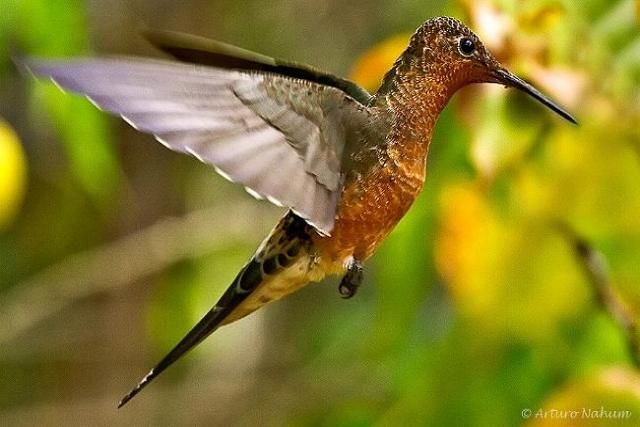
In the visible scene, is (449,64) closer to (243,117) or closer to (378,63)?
(243,117)

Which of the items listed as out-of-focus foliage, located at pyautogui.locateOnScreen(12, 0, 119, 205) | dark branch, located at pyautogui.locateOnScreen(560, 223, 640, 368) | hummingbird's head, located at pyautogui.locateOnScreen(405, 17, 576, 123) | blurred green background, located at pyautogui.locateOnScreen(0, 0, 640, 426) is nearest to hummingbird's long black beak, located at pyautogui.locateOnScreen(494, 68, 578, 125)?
hummingbird's head, located at pyautogui.locateOnScreen(405, 17, 576, 123)

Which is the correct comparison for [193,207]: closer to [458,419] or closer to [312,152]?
[458,419]

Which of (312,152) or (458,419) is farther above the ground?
(312,152)

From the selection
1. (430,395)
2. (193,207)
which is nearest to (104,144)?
(430,395)

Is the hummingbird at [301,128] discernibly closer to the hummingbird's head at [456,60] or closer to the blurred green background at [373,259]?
the hummingbird's head at [456,60]

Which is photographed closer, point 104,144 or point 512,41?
point 512,41

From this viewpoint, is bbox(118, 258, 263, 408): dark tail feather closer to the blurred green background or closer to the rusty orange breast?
the rusty orange breast
